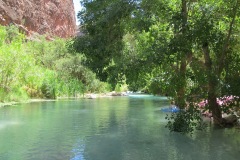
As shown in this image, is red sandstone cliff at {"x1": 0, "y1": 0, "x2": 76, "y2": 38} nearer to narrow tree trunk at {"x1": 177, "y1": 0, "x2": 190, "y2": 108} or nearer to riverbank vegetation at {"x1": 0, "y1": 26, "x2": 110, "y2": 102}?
riverbank vegetation at {"x1": 0, "y1": 26, "x2": 110, "y2": 102}

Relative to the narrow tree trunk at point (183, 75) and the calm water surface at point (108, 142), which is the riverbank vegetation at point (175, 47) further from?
the calm water surface at point (108, 142)

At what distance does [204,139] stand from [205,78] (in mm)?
2553

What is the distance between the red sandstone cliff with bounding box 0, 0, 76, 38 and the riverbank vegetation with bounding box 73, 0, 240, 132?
129ft

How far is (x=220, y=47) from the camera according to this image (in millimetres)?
9008

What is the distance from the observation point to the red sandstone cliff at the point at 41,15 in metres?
48.6

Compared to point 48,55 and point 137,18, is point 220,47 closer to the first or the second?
point 137,18

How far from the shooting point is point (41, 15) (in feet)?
189

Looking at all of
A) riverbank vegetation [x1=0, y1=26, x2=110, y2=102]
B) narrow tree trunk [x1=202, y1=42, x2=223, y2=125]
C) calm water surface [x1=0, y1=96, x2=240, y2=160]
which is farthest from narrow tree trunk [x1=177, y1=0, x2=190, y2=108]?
riverbank vegetation [x1=0, y1=26, x2=110, y2=102]

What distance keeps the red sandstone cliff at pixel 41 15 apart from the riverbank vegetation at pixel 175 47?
39299 millimetres

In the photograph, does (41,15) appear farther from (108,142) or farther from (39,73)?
(108,142)

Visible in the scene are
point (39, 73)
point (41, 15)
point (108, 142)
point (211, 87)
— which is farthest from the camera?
point (41, 15)

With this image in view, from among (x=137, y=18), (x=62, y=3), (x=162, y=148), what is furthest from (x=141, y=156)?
(x=62, y=3)

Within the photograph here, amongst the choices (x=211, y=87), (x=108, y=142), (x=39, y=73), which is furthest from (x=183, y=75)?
(x=39, y=73)

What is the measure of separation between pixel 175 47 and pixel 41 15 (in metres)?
52.9
